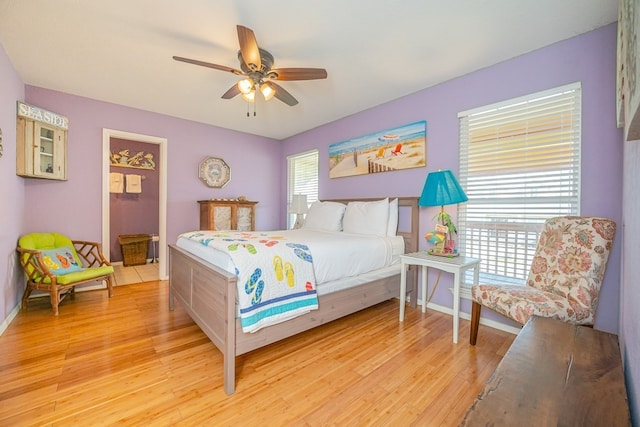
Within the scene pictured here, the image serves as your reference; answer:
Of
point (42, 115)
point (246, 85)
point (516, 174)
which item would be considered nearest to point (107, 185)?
point (42, 115)

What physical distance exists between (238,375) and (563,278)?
234cm

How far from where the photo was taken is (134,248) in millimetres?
5160

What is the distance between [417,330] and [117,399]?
224 centimetres

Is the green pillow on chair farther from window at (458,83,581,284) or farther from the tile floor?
window at (458,83,581,284)

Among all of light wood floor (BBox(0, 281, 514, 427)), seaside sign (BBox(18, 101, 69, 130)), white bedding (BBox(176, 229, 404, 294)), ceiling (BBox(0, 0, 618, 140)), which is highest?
ceiling (BBox(0, 0, 618, 140))

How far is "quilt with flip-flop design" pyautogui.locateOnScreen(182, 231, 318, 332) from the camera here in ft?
5.46


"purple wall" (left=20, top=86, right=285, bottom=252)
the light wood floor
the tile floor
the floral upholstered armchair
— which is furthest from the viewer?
the tile floor

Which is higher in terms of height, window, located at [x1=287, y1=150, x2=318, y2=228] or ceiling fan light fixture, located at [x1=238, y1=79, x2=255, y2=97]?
ceiling fan light fixture, located at [x1=238, y1=79, x2=255, y2=97]

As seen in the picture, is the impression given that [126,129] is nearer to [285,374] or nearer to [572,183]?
[285,374]

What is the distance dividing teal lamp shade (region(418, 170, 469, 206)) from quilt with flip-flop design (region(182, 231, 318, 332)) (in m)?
1.30

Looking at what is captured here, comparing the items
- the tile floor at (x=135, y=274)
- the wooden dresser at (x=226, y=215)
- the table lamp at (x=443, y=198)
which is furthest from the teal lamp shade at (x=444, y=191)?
the tile floor at (x=135, y=274)

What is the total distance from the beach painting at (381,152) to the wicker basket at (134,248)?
13.2ft

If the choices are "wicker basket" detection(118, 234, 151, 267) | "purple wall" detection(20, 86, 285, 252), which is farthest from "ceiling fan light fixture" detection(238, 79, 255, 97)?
"wicker basket" detection(118, 234, 151, 267)

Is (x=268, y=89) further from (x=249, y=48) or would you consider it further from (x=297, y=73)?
(x=249, y=48)
